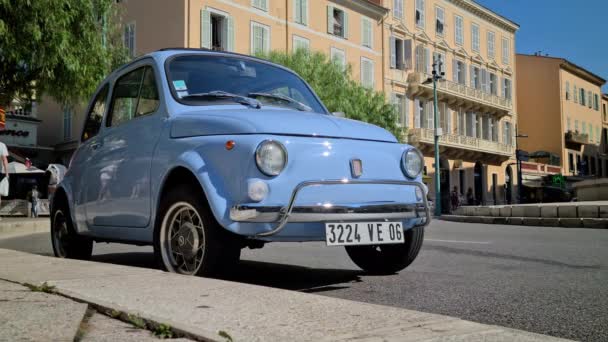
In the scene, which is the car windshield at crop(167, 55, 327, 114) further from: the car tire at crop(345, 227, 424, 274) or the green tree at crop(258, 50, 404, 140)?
the green tree at crop(258, 50, 404, 140)

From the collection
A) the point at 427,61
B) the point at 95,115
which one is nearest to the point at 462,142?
the point at 427,61

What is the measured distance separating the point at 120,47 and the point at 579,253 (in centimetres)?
1503

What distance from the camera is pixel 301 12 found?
Result: 103 feet

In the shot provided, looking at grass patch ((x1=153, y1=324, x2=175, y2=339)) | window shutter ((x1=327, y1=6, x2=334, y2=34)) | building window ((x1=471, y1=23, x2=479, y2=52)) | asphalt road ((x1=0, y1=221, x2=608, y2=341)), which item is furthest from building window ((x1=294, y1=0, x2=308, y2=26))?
grass patch ((x1=153, y1=324, x2=175, y2=339))

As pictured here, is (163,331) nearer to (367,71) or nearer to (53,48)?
(53,48)

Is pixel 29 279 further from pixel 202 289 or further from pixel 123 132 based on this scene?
pixel 123 132

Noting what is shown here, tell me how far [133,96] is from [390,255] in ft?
8.35

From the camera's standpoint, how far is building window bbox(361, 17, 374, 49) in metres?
35.9

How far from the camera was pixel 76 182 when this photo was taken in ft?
19.0

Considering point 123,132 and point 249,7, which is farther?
point 249,7

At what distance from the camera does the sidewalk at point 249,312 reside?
2318 mm

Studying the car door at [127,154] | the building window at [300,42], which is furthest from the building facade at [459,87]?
the car door at [127,154]

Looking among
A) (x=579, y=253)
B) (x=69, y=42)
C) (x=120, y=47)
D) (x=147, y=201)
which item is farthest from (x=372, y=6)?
(x=147, y=201)

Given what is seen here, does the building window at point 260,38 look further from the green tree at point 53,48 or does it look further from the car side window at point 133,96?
the car side window at point 133,96
